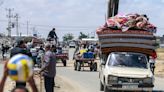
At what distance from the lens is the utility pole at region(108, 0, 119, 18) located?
2987 cm

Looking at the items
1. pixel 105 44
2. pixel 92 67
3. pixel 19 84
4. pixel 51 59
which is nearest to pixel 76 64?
pixel 92 67

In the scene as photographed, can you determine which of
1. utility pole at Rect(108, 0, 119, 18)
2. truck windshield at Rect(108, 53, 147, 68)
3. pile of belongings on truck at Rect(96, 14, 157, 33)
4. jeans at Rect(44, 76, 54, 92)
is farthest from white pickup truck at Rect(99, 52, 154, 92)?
utility pole at Rect(108, 0, 119, 18)

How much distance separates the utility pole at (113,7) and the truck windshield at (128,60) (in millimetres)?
11532

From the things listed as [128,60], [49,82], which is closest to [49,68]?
[49,82]

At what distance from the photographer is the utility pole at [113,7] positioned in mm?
29872

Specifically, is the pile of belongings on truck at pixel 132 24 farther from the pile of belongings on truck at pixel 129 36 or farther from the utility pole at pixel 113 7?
the utility pole at pixel 113 7

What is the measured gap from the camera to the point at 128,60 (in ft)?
59.8

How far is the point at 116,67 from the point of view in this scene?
17812mm

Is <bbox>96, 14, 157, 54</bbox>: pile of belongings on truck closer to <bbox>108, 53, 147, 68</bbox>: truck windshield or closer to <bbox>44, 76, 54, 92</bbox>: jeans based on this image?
<bbox>108, 53, 147, 68</bbox>: truck windshield

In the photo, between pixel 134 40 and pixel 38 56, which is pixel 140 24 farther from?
pixel 38 56

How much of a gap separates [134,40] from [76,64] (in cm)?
1558

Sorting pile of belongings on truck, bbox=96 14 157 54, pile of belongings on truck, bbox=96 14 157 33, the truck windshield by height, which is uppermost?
pile of belongings on truck, bbox=96 14 157 33

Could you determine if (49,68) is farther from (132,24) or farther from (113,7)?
(113,7)

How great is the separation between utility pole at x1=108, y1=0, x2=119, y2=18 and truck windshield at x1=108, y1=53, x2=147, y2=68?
1153cm
